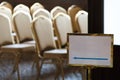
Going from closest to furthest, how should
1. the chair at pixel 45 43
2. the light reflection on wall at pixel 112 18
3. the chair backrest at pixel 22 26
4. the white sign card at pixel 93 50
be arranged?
the white sign card at pixel 93 50
the light reflection on wall at pixel 112 18
the chair at pixel 45 43
the chair backrest at pixel 22 26

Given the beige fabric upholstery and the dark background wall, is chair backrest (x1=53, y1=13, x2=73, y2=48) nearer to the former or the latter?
the beige fabric upholstery

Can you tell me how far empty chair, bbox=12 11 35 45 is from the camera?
183 inches

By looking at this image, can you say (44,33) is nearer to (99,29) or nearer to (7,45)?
(7,45)

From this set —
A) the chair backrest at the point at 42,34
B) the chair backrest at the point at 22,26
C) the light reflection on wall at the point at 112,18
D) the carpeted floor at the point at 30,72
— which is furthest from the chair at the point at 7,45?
the light reflection on wall at the point at 112,18

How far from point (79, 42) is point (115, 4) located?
55cm

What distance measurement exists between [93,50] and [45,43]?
2.14 meters

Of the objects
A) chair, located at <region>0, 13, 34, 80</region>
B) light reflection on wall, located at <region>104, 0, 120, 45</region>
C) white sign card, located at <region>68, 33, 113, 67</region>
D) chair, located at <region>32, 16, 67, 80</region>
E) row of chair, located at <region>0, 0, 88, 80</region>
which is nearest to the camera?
white sign card, located at <region>68, 33, 113, 67</region>

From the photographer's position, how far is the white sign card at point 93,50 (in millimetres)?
1835

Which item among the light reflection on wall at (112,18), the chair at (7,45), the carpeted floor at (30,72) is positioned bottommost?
the carpeted floor at (30,72)

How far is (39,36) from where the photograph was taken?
389 centimetres

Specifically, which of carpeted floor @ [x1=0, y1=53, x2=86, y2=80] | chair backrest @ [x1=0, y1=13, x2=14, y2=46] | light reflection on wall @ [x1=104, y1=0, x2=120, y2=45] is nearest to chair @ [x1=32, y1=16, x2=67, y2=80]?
carpeted floor @ [x1=0, y1=53, x2=86, y2=80]

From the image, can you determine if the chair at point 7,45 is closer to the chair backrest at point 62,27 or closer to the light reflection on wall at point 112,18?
the chair backrest at point 62,27

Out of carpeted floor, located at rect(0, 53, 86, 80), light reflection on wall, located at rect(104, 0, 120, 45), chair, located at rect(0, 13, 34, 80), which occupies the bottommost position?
carpeted floor, located at rect(0, 53, 86, 80)

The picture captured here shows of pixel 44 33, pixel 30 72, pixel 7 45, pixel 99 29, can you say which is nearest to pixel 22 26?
pixel 7 45
